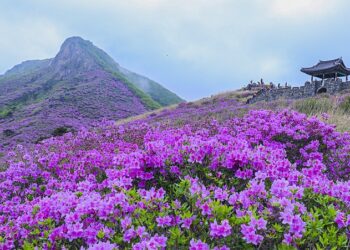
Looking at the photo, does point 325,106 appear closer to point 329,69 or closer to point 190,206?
point 190,206

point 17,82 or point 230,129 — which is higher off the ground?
point 17,82

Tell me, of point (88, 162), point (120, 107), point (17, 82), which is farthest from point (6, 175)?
point (17, 82)

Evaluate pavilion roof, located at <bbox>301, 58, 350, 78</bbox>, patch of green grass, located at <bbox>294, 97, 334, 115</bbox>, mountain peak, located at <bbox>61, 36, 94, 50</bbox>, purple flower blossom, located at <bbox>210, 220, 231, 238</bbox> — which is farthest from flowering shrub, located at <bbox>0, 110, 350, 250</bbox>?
mountain peak, located at <bbox>61, 36, 94, 50</bbox>

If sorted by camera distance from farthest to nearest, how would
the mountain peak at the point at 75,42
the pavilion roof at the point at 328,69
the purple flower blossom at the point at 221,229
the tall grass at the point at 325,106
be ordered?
the mountain peak at the point at 75,42, the pavilion roof at the point at 328,69, the tall grass at the point at 325,106, the purple flower blossom at the point at 221,229

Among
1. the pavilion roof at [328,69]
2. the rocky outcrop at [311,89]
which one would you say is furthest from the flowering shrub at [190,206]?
the pavilion roof at [328,69]

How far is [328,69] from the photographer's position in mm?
38406

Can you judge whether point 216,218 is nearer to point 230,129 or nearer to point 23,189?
point 23,189

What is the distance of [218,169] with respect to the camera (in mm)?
4539

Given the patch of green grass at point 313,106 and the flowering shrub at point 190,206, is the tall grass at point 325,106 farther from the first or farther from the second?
the flowering shrub at point 190,206

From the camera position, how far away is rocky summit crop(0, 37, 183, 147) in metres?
32.2

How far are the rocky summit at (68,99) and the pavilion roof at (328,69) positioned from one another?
23.0 m

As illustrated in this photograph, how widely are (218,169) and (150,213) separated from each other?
159 centimetres

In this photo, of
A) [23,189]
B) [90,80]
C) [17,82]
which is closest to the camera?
[23,189]

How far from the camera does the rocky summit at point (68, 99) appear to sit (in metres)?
32.2
